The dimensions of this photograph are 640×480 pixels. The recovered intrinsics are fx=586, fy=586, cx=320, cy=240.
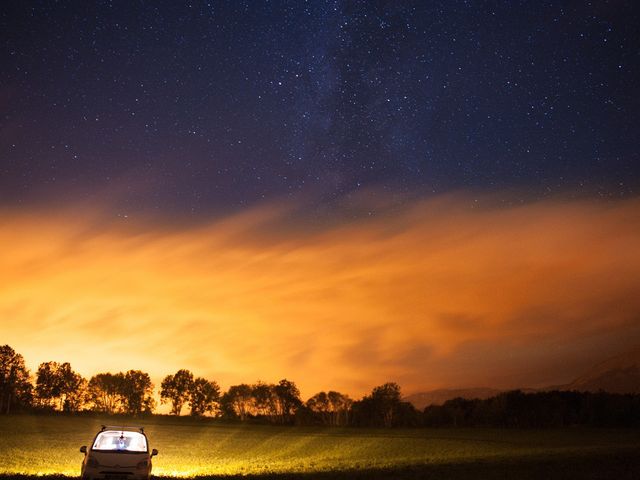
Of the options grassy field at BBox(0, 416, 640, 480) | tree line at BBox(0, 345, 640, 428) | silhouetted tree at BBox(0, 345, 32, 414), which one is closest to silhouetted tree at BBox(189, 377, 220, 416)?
tree line at BBox(0, 345, 640, 428)

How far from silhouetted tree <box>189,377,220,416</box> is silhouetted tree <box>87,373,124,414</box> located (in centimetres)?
2172

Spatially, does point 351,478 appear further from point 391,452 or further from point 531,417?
point 531,417

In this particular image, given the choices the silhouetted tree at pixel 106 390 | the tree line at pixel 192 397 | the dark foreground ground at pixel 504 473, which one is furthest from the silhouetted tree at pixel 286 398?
the dark foreground ground at pixel 504 473

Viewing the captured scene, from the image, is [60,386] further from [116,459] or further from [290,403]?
[116,459]

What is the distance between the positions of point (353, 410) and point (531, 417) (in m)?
58.0

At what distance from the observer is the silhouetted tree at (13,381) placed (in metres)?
144

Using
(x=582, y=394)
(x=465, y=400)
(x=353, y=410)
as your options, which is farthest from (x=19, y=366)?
(x=582, y=394)

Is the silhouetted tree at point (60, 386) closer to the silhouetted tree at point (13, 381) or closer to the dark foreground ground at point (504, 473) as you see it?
the silhouetted tree at point (13, 381)

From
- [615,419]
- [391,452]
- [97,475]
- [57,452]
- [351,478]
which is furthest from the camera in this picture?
[615,419]

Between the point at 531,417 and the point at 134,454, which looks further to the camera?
the point at 531,417

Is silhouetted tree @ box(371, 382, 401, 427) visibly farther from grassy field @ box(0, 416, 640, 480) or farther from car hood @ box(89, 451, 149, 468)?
car hood @ box(89, 451, 149, 468)

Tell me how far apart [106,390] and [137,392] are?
30.1 ft

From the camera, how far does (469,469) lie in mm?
28969

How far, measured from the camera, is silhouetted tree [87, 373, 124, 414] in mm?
177875
